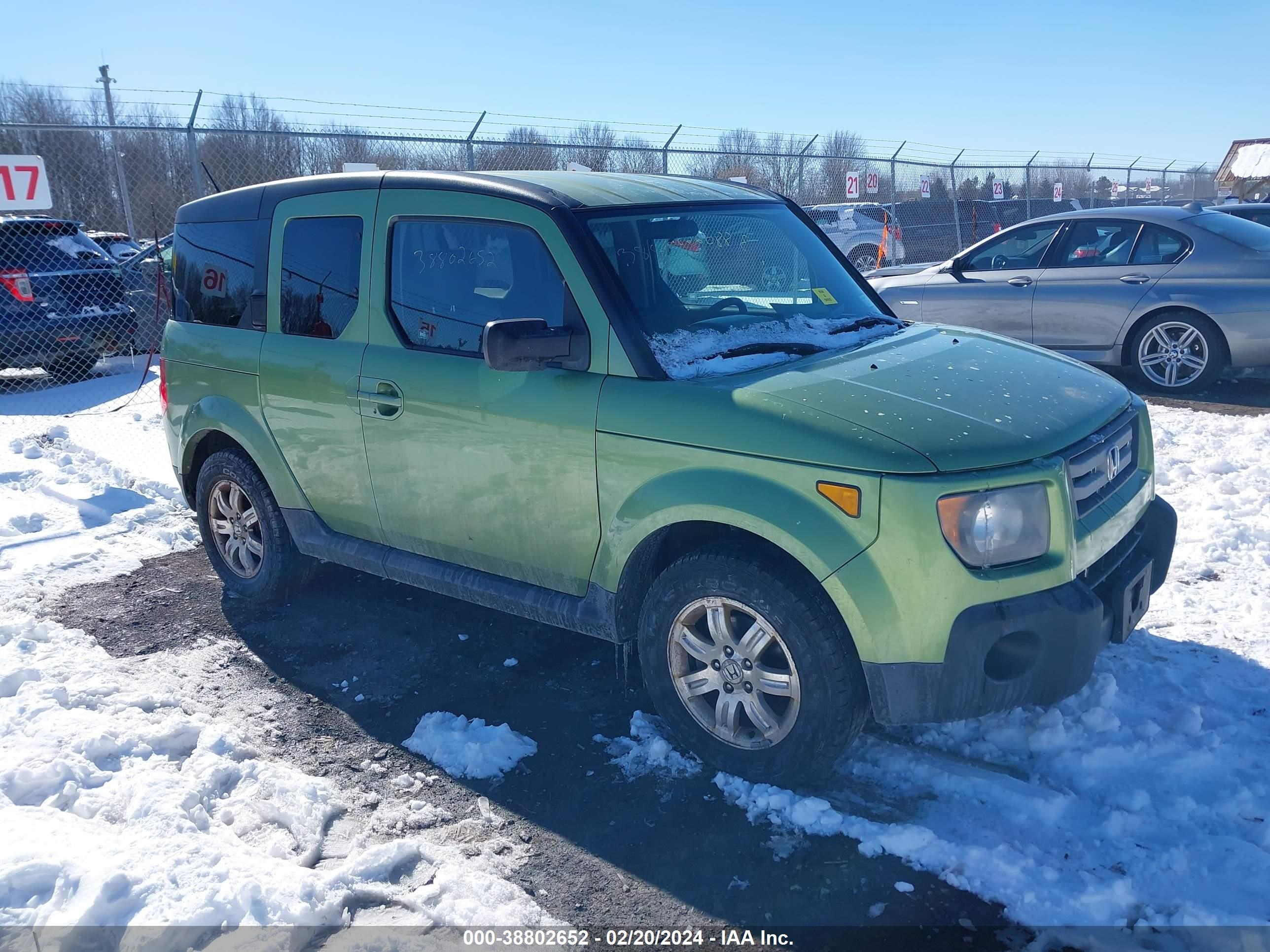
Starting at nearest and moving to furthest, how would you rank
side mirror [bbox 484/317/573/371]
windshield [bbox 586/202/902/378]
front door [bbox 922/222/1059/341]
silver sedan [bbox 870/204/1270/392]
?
side mirror [bbox 484/317/573/371], windshield [bbox 586/202/902/378], silver sedan [bbox 870/204/1270/392], front door [bbox 922/222/1059/341]

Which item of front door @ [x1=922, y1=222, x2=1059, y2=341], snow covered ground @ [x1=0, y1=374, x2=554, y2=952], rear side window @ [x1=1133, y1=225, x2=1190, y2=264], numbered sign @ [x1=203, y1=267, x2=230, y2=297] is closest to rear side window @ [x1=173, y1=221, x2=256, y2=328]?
numbered sign @ [x1=203, y1=267, x2=230, y2=297]

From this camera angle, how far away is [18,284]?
10.9 m

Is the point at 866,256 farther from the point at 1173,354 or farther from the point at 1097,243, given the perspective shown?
the point at 1173,354

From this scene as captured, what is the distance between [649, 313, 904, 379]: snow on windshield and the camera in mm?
3498

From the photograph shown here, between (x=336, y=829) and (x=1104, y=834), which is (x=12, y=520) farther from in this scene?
(x=1104, y=834)

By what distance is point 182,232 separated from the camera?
5219 mm

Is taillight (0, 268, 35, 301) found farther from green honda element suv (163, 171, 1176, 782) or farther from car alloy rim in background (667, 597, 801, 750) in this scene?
car alloy rim in background (667, 597, 801, 750)

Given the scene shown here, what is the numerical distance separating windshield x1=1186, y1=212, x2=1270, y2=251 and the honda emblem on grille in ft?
19.3

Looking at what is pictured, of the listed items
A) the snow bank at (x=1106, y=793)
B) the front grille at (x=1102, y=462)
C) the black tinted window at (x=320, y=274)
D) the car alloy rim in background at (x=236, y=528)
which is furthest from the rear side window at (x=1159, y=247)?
the car alloy rim in background at (x=236, y=528)

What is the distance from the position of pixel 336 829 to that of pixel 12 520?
443 cm

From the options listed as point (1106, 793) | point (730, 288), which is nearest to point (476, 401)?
point (730, 288)

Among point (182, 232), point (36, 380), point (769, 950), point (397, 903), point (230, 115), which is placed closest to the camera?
point (769, 950)

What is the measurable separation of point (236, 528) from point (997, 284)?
23.2 feet

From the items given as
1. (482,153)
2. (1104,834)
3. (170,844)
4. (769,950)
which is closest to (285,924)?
(170,844)
